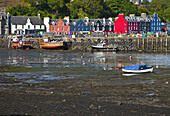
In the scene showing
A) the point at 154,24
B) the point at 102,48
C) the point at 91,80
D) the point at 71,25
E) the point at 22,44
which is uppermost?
the point at 154,24

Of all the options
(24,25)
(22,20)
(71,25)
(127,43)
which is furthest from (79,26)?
(127,43)

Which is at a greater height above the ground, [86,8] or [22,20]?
[86,8]

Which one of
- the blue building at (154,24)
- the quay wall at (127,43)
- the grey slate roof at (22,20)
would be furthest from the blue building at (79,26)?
the quay wall at (127,43)

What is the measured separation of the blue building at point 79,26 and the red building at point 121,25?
11.2 m

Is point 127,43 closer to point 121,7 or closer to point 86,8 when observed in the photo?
point 86,8

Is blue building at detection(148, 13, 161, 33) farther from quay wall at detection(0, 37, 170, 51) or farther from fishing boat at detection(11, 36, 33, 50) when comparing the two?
fishing boat at detection(11, 36, 33, 50)

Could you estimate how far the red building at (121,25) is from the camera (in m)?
129

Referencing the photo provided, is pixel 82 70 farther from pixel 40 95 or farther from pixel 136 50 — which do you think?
pixel 136 50

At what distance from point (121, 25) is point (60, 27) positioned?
2352cm

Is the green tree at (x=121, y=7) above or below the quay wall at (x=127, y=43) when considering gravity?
above

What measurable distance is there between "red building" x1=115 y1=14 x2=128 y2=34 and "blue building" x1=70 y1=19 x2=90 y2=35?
11183 mm

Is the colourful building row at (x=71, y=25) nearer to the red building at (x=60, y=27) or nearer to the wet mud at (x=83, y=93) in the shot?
the red building at (x=60, y=27)

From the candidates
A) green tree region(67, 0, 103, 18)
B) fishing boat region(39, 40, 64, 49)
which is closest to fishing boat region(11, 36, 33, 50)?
fishing boat region(39, 40, 64, 49)

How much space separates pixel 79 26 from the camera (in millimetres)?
126625
